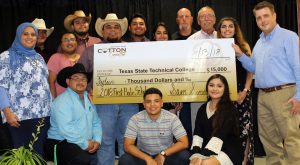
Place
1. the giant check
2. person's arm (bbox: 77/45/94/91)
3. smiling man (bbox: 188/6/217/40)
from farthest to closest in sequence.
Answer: smiling man (bbox: 188/6/217/40) < person's arm (bbox: 77/45/94/91) < the giant check

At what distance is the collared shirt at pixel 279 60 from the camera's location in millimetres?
3844

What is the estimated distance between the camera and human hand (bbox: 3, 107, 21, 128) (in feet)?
11.9

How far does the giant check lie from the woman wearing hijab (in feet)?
2.79

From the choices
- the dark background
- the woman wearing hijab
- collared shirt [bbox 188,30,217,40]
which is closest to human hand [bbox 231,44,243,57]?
collared shirt [bbox 188,30,217,40]

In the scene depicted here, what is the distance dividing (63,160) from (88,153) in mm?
360

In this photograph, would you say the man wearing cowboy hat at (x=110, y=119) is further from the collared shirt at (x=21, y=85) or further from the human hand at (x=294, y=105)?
the human hand at (x=294, y=105)

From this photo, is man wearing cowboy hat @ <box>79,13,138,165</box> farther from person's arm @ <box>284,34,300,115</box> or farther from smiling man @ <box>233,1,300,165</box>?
person's arm @ <box>284,34,300,115</box>

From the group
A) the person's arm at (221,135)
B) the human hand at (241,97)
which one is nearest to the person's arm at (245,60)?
the human hand at (241,97)

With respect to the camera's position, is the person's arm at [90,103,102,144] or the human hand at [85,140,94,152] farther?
the person's arm at [90,103,102,144]

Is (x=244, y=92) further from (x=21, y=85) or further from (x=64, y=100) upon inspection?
(x=21, y=85)

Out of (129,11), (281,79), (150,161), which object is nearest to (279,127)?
(281,79)

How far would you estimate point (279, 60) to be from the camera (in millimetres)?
3896

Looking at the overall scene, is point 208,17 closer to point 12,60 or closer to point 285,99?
point 285,99

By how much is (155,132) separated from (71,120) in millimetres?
848
